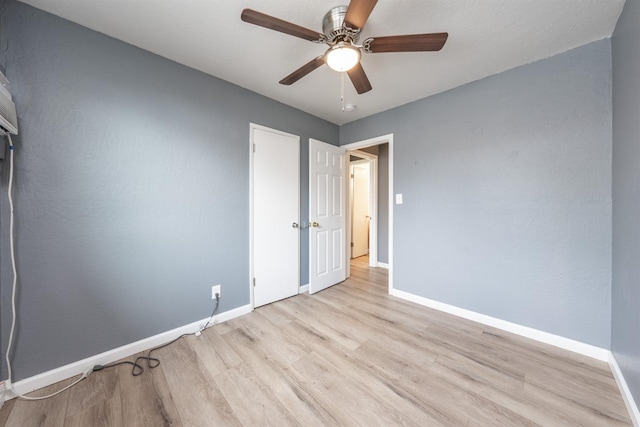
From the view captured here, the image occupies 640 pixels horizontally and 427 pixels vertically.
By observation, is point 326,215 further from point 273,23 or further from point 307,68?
point 273,23

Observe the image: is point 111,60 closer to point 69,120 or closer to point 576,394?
point 69,120

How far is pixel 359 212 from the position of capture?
198 inches

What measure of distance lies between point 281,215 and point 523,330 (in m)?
2.56

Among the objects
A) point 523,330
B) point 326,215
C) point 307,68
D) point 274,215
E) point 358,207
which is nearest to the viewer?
point 307,68

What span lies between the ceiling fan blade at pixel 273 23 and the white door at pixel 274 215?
128 centimetres

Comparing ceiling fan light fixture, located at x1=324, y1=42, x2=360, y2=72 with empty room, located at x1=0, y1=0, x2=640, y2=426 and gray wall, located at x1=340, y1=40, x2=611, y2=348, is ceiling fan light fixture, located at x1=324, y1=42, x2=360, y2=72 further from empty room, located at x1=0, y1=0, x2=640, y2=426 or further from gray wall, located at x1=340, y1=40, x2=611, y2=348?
gray wall, located at x1=340, y1=40, x2=611, y2=348

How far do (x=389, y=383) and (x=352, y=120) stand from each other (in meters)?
3.05

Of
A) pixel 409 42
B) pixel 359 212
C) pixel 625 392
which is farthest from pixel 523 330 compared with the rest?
pixel 359 212

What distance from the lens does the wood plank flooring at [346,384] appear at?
1.23 meters

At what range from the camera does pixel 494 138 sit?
2123mm

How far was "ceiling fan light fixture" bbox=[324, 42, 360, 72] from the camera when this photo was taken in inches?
53.3

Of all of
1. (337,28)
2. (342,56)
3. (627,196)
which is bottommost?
(627,196)

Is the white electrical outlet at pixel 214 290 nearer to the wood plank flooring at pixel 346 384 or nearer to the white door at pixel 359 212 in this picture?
the wood plank flooring at pixel 346 384

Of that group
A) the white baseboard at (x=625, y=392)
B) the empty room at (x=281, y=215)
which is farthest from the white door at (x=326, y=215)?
the white baseboard at (x=625, y=392)
